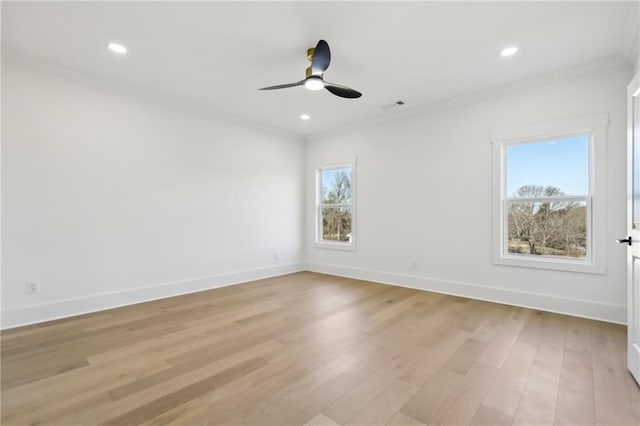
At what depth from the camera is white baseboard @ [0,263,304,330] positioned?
10.1 ft

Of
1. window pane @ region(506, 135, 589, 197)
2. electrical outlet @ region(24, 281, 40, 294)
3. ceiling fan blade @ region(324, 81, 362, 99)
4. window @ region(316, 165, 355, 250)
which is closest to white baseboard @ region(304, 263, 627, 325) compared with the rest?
window @ region(316, 165, 355, 250)

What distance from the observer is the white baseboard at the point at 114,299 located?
3088mm

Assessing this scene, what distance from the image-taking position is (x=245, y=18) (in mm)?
2510

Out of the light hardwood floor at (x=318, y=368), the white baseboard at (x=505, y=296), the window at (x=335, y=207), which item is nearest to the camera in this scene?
the light hardwood floor at (x=318, y=368)

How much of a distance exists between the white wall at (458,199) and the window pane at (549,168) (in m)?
0.26

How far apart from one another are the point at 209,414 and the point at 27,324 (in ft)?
9.05

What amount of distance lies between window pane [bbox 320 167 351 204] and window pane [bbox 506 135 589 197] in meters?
2.64

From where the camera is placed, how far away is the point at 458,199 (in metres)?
4.23

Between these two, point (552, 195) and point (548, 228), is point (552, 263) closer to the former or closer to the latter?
point (548, 228)

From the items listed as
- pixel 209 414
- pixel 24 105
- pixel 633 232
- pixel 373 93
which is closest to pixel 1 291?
pixel 24 105

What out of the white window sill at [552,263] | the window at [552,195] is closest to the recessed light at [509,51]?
the window at [552,195]

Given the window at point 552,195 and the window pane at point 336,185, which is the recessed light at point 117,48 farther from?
the window at point 552,195

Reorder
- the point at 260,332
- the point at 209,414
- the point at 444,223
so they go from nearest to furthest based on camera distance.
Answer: the point at 209,414 < the point at 260,332 < the point at 444,223

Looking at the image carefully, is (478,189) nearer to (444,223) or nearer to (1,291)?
(444,223)
